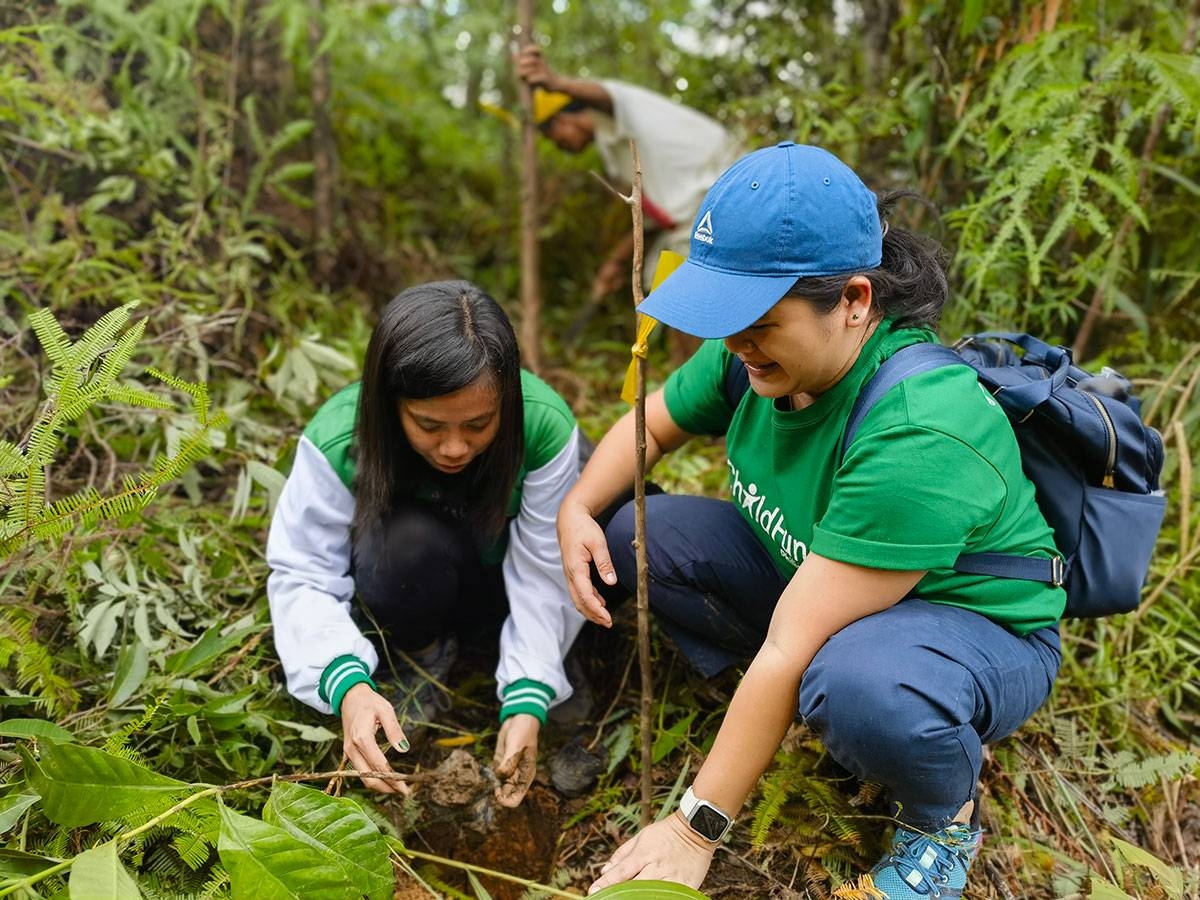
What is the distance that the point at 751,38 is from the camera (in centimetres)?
384

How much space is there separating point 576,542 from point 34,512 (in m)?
0.96

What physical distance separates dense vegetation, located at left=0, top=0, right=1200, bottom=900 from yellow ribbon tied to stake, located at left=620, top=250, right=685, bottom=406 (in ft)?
2.48

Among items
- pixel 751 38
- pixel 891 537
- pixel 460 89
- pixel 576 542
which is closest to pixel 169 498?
pixel 576 542

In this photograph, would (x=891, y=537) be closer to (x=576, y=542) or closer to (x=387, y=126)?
(x=576, y=542)

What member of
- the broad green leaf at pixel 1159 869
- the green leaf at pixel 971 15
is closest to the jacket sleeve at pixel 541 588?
the broad green leaf at pixel 1159 869

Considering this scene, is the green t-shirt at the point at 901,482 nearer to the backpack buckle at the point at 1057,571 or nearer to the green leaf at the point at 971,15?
the backpack buckle at the point at 1057,571

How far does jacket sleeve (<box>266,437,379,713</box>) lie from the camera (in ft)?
6.13

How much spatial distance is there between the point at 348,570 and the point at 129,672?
1.53 ft

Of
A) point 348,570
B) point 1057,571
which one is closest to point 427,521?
point 348,570

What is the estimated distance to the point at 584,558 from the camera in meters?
1.85

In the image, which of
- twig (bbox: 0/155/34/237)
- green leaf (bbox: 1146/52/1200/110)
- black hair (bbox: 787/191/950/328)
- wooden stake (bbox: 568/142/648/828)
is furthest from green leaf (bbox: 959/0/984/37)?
twig (bbox: 0/155/34/237)

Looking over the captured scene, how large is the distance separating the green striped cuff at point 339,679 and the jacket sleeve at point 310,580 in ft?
0.05

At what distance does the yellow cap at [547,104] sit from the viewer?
3564mm

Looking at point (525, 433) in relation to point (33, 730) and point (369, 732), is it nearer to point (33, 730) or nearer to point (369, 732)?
point (369, 732)
